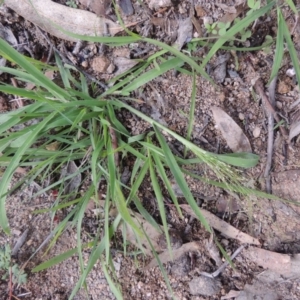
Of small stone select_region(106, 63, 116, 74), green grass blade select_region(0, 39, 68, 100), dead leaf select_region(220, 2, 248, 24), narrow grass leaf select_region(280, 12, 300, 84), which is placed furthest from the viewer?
small stone select_region(106, 63, 116, 74)

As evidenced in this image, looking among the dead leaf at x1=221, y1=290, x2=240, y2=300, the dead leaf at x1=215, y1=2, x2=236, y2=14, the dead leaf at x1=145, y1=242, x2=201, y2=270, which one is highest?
the dead leaf at x1=215, y1=2, x2=236, y2=14

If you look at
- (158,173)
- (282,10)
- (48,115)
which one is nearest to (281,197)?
(158,173)

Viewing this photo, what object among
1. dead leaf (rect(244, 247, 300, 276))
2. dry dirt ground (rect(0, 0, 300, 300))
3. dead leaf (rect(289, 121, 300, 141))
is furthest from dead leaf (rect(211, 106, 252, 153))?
dead leaf (rect(244, 247, 300, 276))

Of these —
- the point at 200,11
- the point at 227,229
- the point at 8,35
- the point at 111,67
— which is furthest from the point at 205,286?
the point at 8,35

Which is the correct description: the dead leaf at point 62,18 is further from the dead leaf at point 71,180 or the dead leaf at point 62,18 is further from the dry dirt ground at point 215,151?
the dead leaf at point 71,180

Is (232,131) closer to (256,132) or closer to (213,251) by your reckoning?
(256,132)

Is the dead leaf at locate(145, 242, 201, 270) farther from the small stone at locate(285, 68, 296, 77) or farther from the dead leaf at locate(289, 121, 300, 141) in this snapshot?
the small stone at locate(285, 68, 296, 77)

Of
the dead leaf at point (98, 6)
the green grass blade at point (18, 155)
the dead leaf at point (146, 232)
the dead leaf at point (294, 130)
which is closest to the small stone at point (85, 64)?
the dead leaf at point (98, 6)
